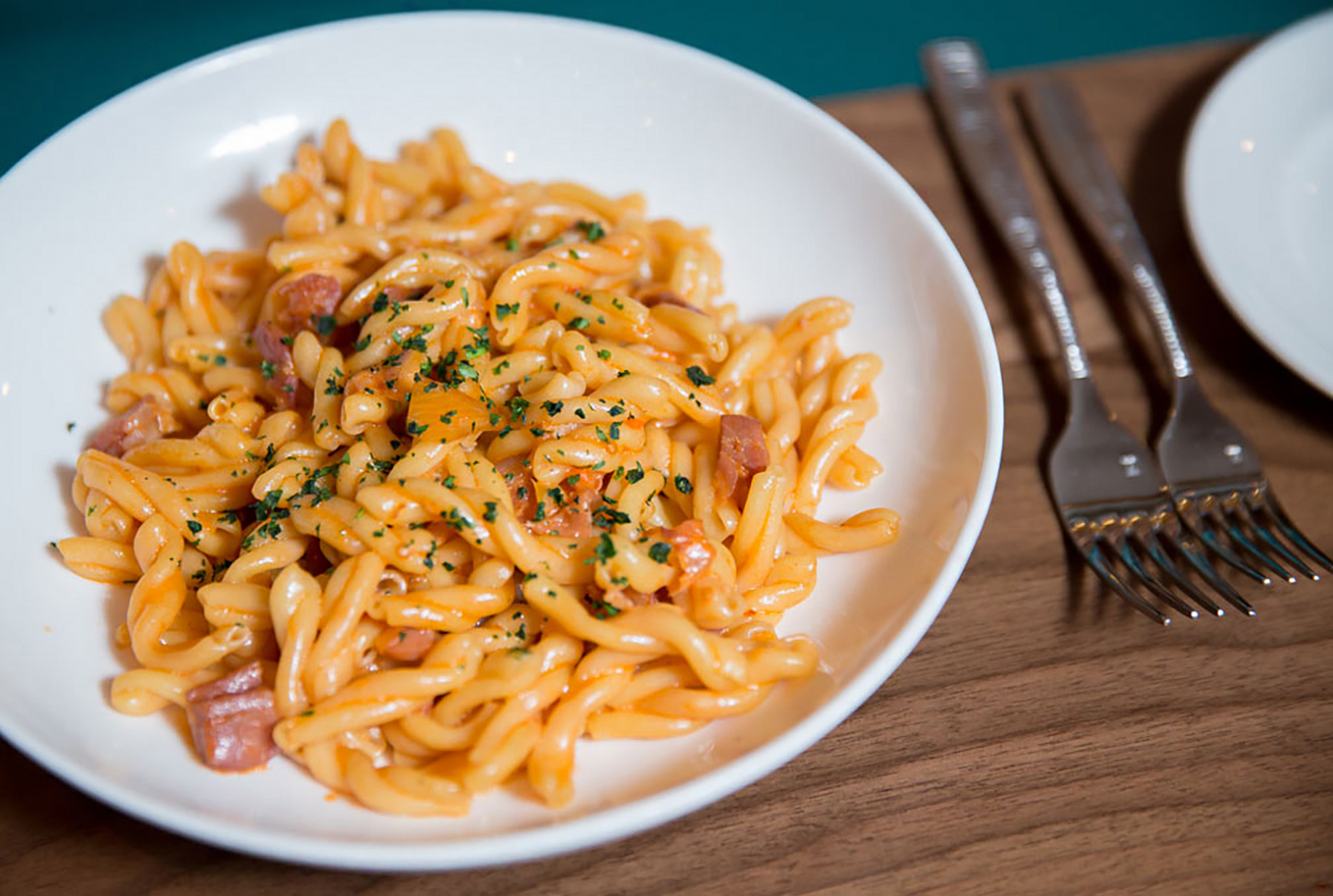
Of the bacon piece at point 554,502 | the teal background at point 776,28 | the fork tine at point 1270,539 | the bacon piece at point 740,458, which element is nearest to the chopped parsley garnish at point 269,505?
the bacon piece at point 554,502

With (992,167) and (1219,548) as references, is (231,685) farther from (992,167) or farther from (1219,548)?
(992,167)

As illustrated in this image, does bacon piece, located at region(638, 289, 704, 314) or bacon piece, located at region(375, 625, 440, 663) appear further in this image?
bacon piece, located at region(638, 289, 704, 314)

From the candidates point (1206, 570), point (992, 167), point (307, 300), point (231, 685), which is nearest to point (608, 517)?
point (231, 685)

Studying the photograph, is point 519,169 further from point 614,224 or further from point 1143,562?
point 1143,562

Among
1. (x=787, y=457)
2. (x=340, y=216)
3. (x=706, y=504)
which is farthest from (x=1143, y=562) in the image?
(x=340, y=216)

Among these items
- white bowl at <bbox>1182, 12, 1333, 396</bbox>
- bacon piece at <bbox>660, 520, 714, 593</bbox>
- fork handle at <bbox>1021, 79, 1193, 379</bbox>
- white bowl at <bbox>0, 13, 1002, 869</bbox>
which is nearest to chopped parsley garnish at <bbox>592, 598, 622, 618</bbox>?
bacon piece at <bbox>660, 520, 714, 593</bbox>

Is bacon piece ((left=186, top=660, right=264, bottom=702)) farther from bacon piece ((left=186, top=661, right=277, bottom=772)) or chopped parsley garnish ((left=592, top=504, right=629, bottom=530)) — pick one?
chopped parsley garnish ((left=592, top=504, right=629, bottom=530))

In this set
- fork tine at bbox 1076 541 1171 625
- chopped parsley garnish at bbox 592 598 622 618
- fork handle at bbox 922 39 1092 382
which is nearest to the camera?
chopped parsley garnish at bbox 592 598 622 618

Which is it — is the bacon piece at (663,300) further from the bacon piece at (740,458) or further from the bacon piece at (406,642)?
the bacon piece at (406,642)
